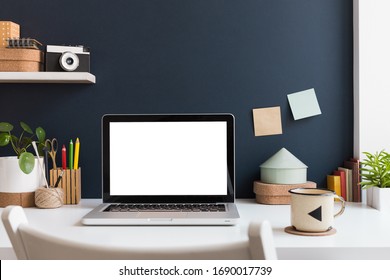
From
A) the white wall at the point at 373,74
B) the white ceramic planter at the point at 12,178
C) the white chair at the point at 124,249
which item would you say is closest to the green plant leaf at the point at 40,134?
the white ceramic planter at the point at 12,178

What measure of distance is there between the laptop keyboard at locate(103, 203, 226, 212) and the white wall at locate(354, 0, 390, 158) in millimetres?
579

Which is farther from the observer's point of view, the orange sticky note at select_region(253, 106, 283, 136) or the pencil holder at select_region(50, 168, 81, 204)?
the orange sticky note at select_region(253, 106, 283, 136)

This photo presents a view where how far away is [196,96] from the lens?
1682 millimetres

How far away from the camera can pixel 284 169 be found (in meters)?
1.53

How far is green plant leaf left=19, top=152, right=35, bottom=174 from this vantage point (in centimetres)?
141

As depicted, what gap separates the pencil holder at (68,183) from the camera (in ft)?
5.08

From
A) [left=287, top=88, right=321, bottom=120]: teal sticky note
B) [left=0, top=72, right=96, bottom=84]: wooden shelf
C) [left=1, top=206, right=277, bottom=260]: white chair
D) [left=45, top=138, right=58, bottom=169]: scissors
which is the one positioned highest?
[left=0, top=72, right=96, bottom=84]: wooden shelf

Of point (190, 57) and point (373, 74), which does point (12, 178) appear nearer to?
point (190, 57)

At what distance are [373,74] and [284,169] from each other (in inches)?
18.0

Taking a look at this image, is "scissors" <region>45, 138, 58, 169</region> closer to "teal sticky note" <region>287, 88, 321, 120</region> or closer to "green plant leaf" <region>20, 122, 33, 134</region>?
"green plant leaf" <region>20, 122, 33, 134</region>

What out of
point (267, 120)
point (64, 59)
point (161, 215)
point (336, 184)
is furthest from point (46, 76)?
point (336, 184)

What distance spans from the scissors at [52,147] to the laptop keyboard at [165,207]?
301 millimetres

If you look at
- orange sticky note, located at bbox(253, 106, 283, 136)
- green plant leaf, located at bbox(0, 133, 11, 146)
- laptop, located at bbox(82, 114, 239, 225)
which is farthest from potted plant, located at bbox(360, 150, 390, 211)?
green plant leaf, located at bbox(0, 133, 11, 146)
